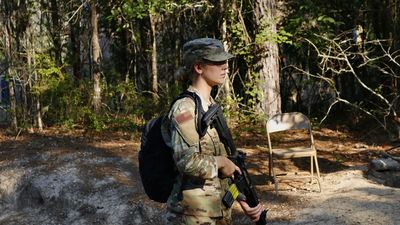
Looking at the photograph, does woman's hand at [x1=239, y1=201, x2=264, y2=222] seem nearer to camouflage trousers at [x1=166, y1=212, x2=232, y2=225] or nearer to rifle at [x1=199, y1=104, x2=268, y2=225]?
rifle at [x1=199, y1=104, x2=268, y2=225]

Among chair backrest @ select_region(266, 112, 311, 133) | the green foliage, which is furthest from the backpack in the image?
the green foliage

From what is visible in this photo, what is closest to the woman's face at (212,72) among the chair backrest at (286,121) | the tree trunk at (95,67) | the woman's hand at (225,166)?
the woman's hand at (225,166)

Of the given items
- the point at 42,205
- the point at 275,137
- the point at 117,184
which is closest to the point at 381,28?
the point at 275,137

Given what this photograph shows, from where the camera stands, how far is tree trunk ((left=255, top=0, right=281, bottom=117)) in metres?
11.6

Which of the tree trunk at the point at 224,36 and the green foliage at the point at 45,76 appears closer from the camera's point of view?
the green foliage at the point at 45,76

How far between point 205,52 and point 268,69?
924 cm

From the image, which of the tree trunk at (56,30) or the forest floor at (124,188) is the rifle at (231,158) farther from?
the tree trunk at (56,30)

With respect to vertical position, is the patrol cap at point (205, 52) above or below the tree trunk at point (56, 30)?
below

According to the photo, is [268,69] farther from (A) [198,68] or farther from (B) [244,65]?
(A) [198,68]

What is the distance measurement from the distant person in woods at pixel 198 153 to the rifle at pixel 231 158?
36 millimetres

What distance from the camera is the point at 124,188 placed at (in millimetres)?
7363

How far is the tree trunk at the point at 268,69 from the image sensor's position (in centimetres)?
1159

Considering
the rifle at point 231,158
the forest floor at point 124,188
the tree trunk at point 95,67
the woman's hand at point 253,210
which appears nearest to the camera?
the rifle at point 231,158

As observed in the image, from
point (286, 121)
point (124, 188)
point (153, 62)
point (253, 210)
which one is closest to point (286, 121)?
point (286, 121)
